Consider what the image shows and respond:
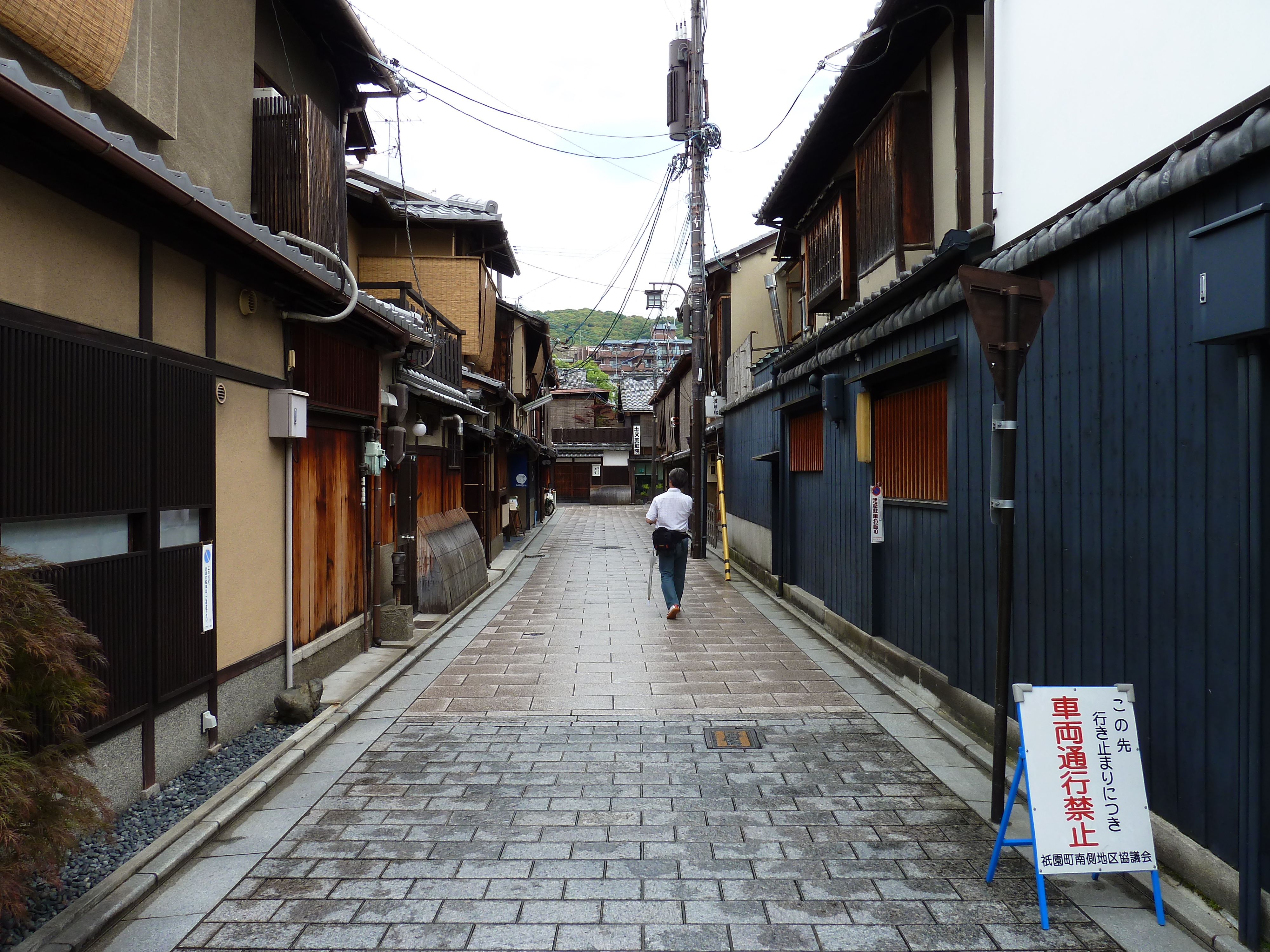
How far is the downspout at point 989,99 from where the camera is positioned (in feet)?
23.2

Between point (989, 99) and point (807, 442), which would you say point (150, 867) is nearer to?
point (989, 99)

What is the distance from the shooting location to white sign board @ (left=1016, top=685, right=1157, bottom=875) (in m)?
4.21

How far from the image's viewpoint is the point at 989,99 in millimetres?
7168

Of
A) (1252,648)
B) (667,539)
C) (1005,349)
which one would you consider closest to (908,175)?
(1005,349)

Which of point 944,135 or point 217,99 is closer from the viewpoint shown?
point 217,99

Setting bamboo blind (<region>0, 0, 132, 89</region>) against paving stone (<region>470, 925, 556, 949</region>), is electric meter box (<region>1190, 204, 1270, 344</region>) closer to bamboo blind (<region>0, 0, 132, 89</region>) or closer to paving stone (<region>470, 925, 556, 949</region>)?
paving stone (<region>470, 925, 556, 949</region>)

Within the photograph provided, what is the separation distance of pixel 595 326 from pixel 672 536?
10235cm

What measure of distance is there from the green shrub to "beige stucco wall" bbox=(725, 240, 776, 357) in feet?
70.8

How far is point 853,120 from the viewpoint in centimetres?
1138

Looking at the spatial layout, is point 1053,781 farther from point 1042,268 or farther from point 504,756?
point 504,756

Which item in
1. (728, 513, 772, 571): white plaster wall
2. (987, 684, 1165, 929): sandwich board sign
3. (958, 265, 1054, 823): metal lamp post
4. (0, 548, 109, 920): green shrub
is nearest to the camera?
(0, 548, 109, 920): green shrub

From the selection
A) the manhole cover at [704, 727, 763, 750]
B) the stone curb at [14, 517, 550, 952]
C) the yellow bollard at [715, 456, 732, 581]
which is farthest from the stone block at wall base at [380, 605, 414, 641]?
the yellow bollard at [715, 456, 732, 581]

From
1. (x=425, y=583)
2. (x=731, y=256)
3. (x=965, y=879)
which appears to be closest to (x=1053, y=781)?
(x=965, y=879)

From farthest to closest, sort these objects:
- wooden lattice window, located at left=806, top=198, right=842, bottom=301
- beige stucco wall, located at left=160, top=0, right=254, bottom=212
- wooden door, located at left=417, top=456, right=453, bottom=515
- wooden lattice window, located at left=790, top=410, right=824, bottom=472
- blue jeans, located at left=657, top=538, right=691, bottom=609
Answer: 1. wooden door, located at left=417, top=456, right=453, bottom=515
2. blue jeans, located at left=657, top=538, right=691, bottom=609
3. wooden lattice window, located at left=790, top=410, right=824, bottom=472
4. wooden lattice window, located at left=806, top=198, right=842, bottom=301
5. beige stucco wall, located at left=160, top=0, right=254, bottom=212
